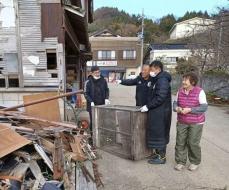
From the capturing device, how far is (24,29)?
26.0ft

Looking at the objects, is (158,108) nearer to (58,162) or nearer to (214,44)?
(58,162)

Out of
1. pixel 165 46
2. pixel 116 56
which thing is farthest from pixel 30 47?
pixel 116 56

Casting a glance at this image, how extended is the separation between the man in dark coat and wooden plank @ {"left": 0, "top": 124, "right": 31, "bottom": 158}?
2.43m

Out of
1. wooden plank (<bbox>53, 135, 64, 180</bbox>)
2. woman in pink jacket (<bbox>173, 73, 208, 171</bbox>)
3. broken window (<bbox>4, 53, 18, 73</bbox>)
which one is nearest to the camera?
wooden plank (<bbox>53, 135, 64, 180</bbox>)

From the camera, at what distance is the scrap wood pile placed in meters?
3.91

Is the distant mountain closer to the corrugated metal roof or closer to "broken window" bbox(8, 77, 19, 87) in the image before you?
the corrugated metal roof

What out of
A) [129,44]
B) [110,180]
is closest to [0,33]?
[110,180]

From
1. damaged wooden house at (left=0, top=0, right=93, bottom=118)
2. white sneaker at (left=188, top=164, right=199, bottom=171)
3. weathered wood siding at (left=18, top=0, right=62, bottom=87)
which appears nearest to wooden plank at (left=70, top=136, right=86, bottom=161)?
white sneaker at (left=188, top=164, right=199, bottom=171)

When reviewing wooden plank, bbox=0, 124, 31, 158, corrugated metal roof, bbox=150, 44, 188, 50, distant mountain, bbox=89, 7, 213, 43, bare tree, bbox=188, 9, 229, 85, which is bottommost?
wooden plank, bbox=0, 124, 31, 158

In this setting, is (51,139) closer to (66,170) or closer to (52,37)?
(66,170)

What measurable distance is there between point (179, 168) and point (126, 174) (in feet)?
3.26

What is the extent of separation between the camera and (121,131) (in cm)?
630

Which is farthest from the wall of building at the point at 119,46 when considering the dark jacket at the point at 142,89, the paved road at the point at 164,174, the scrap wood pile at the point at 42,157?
the scrap wood pile at the point at 42,157

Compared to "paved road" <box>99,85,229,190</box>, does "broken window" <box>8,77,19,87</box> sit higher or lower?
higher
